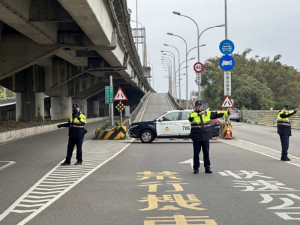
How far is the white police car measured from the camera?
21938 mm

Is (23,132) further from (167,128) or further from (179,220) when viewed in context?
(179,220)

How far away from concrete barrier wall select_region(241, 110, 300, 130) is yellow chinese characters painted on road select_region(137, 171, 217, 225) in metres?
28.7

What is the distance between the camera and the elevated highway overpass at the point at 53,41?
17.1 meters

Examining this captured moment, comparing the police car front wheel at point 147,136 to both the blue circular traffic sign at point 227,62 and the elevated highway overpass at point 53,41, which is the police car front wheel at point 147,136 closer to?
the elevated highway overpass at point 53,41

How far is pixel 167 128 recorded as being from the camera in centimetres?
2203

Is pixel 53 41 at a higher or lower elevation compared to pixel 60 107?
higher

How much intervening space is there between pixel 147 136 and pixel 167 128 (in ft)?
3.51

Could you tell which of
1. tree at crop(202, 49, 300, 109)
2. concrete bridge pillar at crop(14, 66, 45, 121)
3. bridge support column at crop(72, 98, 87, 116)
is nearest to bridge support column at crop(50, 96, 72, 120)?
concrete bridge pillar at crop(14, 66, 45, 121)

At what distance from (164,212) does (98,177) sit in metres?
4.18

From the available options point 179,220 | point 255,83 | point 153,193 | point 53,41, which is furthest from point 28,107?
point 255,83

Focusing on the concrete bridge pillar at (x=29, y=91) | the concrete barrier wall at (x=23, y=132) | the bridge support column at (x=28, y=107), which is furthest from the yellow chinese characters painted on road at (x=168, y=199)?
the bridge support column at (x=28, y=107)

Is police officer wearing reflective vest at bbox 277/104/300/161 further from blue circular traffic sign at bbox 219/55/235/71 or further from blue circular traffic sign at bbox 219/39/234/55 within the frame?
blue circular traffic sign at bbox 219/39/234/55

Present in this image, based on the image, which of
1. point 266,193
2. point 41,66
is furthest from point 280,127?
point 41,66

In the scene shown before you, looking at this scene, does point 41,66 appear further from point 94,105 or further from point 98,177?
point 94,105
